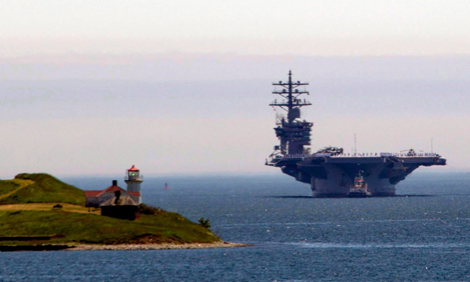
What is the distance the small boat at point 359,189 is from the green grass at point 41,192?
82446 mm

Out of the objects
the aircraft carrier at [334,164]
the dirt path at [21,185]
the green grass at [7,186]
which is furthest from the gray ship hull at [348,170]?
the green grass at [7,186]

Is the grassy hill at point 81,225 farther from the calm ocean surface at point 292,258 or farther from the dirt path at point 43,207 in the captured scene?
the calm ocean surface at point 292,258

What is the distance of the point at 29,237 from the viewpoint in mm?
82812

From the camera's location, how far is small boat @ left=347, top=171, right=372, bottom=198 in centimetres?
18375

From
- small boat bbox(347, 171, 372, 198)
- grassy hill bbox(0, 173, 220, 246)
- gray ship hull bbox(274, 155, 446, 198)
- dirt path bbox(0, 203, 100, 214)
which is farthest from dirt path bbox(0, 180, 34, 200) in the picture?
small boat bbox(347, 171, 372, 198)

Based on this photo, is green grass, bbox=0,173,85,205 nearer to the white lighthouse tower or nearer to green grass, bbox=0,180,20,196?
green grass, bbox=0,180,20,196

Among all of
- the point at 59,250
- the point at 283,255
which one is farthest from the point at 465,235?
the point at 59,250

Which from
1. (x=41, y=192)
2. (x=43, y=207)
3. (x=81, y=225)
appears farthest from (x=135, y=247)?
(x=41, y=192)

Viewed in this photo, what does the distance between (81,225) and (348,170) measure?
102 m

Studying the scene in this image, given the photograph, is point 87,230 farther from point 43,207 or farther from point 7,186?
point 7,186

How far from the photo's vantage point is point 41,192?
105 meters

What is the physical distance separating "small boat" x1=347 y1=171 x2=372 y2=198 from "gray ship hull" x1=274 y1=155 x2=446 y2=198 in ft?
2.82

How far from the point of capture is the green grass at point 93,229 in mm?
81625

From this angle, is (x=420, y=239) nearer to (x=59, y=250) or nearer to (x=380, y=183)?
(x=59, y=250)
